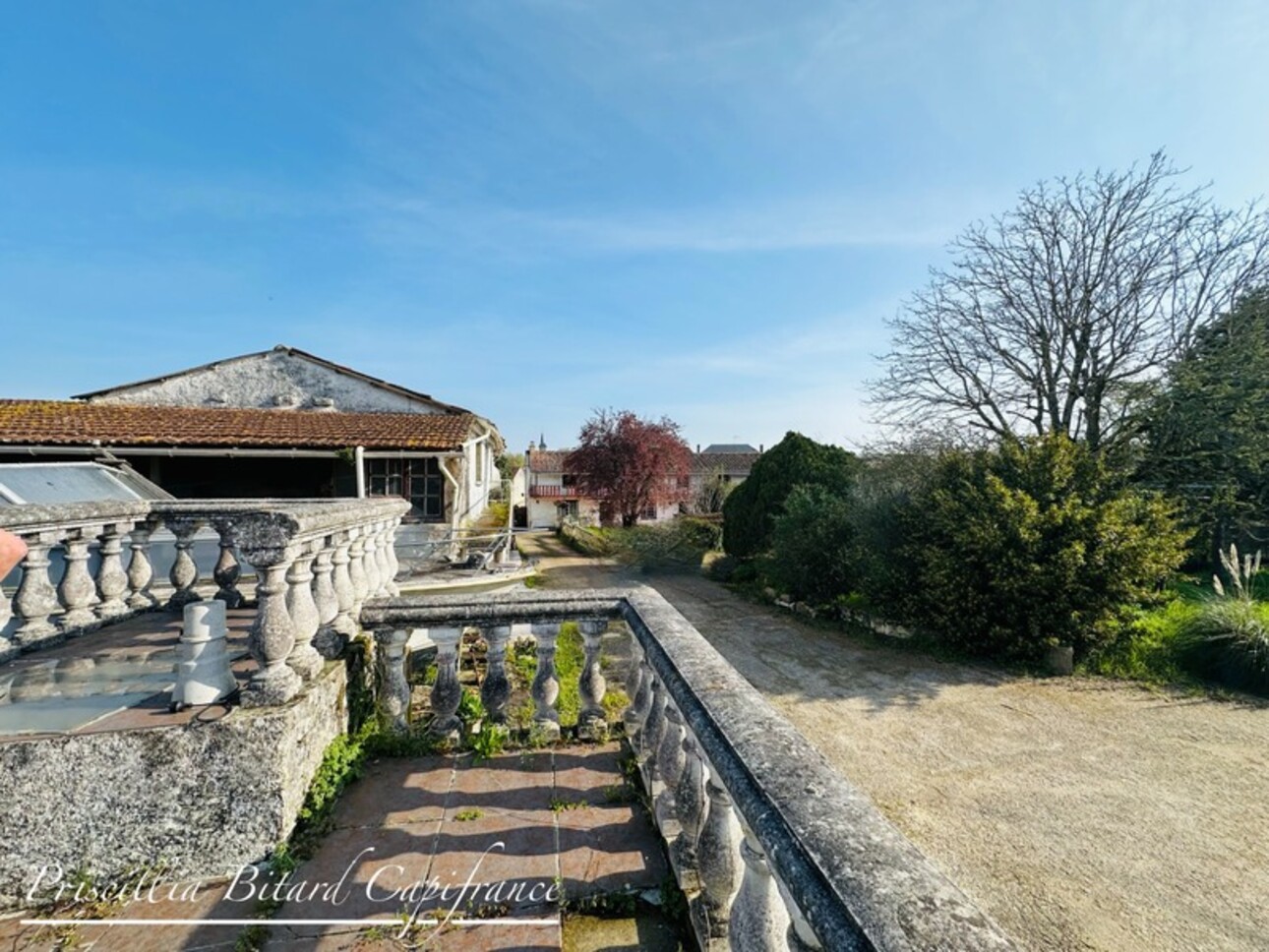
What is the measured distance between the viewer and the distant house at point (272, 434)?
10719 millimetres

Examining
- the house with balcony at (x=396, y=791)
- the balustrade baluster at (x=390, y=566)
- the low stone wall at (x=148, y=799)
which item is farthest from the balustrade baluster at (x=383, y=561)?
the low stone wall at (x=148, y=799)

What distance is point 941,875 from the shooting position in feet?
3.10

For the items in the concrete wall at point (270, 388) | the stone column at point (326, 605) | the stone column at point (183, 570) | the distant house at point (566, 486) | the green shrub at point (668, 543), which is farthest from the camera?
the distant house at point (566, 486)

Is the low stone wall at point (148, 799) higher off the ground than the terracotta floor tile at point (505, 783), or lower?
higher

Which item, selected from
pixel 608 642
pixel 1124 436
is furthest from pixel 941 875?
pixel 1124 436

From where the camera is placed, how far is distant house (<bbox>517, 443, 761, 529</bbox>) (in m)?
24.9

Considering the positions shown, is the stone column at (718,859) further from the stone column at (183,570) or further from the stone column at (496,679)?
the stone column at (183,570)

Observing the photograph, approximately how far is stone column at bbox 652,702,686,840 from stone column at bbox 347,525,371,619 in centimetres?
177

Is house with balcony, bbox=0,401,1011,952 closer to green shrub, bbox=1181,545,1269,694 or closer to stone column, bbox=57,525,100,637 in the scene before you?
stone column, bbox=57,525,100,637

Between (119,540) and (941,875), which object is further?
(119,540)

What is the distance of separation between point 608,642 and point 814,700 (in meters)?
3.00

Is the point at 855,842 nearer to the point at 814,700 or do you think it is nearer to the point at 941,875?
the point at 941,875

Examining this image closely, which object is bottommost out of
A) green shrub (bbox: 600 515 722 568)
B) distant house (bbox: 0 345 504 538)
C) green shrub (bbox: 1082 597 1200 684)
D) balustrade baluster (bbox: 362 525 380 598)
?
green shrub (bbox: 1082 597 1200 684)

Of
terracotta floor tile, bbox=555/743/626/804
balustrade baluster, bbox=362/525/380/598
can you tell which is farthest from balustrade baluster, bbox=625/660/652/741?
balustrade baluster, bbox=362/525/380/598
